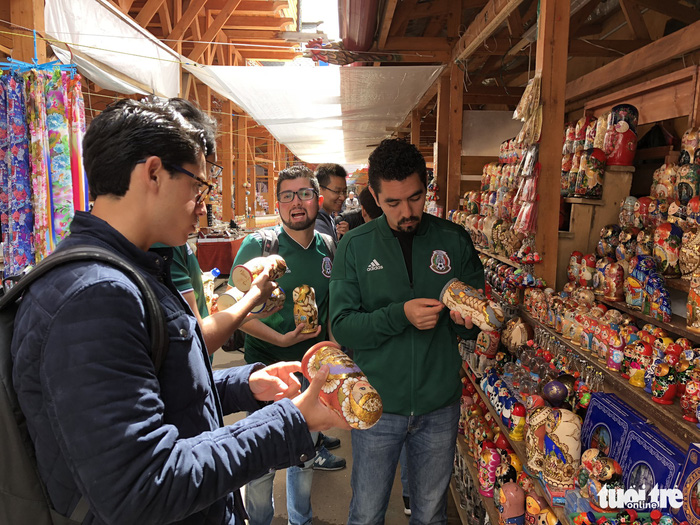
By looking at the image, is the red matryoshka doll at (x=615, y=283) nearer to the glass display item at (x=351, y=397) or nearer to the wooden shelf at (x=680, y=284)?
the wooden shelf at (x=680, y=284)

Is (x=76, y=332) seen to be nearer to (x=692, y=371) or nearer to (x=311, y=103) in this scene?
(x=692, y=371)

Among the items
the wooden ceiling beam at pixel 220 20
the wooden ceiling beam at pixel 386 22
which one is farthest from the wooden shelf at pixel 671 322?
the wooden ceiling beam at pixel 220 20

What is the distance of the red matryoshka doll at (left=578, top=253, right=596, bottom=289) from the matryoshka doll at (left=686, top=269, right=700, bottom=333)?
0.68 metres

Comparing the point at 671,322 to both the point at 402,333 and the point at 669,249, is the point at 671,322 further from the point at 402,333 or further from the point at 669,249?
the point at 402,333

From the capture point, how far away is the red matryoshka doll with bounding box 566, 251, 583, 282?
90.5 inches

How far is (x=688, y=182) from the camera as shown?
1.90 metres

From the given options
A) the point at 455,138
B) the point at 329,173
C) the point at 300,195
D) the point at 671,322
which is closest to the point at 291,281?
the point at 300,195

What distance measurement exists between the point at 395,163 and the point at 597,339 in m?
1.05

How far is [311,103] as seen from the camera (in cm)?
615

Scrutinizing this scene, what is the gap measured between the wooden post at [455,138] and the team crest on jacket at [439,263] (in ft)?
9.31

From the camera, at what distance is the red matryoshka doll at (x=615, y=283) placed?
6.59 ft

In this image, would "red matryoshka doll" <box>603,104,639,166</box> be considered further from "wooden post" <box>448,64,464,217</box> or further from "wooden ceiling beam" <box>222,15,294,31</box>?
"wooden ceiling beam" <box>222,15,294,31</box>

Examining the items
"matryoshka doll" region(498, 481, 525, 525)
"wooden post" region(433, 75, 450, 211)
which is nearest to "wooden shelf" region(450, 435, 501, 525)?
"matryoshka doll" region(498, 481, 525, 525)

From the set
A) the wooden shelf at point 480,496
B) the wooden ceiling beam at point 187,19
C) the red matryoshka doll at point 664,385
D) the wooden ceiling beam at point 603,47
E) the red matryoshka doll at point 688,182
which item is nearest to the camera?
the red matryoshka doll at point 664,385
